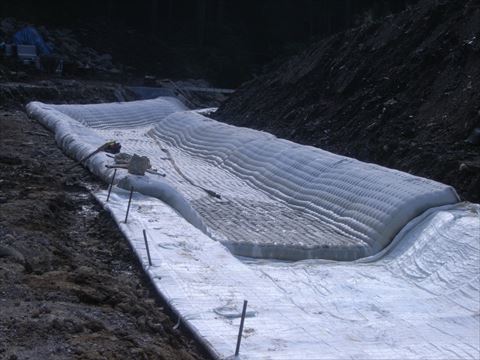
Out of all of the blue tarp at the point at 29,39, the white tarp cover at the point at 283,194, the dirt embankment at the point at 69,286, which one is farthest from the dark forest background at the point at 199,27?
the dirt embankment at the point at 69,286

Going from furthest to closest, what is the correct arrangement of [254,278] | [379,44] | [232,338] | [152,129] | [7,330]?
1. [152,129]
2. [379,44]
3. [254,278]
4. [232,338]
5. [7,330]

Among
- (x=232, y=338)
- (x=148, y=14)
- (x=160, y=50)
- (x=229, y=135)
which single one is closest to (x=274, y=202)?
(x=229, y=135)

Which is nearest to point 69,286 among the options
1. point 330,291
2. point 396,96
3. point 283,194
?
point 330,291

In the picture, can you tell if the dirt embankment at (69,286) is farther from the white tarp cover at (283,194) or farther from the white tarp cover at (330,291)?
the white tarp cover at (283,194)

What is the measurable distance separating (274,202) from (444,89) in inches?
133

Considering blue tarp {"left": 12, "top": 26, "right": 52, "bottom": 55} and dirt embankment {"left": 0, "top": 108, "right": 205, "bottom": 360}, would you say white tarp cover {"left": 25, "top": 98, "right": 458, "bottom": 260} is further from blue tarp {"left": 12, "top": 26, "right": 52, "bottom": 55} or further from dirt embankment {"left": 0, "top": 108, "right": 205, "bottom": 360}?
blue tarp {"left": 12, "top": 26, "right": 52, "bottom": 55}

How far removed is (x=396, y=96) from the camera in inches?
467

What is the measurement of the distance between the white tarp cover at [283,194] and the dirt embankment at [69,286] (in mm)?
931

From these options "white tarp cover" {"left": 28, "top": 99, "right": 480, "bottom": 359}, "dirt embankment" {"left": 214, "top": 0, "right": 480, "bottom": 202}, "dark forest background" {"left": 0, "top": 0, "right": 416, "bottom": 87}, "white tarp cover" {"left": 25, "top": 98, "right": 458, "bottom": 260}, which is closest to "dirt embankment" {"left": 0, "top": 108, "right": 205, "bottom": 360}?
"white tarp cover" {"left": 28, "top": 99, "right": 480, "bottom": 359}

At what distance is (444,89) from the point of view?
36.3 ft

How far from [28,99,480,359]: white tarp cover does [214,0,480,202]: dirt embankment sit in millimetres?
1858

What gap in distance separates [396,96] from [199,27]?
20.4 metres

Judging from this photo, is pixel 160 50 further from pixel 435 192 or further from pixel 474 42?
pixel 435 192

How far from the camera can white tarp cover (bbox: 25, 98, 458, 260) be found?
7.42 m
